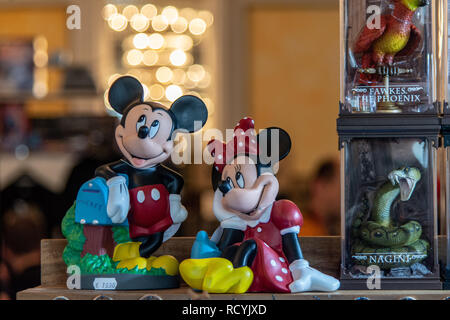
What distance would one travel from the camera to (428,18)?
109 cm

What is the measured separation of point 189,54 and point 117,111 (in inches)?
113

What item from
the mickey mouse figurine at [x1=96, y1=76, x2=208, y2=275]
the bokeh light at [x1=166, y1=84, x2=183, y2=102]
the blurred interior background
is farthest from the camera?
the bokeh light at [x1=166, y1=84, x2=183, y2=102]

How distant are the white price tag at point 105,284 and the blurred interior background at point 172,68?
7.81 feet

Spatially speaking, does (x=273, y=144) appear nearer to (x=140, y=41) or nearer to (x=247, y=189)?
(x=247, y=189)

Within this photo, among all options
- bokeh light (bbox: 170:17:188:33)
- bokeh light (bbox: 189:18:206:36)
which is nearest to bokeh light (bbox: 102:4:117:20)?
bokeh light (bbox: 170:17:188:33)

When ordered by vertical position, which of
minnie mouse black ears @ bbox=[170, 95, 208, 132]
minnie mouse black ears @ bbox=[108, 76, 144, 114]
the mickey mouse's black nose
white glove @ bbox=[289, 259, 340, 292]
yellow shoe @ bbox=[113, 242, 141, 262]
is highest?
minnie mouse black ears @ bbox=[108, 76, 144, 114]

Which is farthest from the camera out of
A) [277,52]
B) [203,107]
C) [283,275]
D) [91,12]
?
[277,52]

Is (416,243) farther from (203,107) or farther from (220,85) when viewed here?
(220,85)

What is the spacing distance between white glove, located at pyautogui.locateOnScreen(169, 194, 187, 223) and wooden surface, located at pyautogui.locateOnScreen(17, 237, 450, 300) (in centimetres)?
7

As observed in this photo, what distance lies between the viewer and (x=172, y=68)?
3965 millimetres

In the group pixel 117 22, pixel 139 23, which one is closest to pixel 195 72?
pixel 139 23

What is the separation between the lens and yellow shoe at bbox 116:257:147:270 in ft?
3.51

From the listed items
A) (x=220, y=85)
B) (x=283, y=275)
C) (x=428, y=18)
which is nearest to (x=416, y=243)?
(x=283, y=275)

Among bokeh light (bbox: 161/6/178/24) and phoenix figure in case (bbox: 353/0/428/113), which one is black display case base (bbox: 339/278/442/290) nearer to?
phoenix figure in case (bbox: 353/0/428/113)
